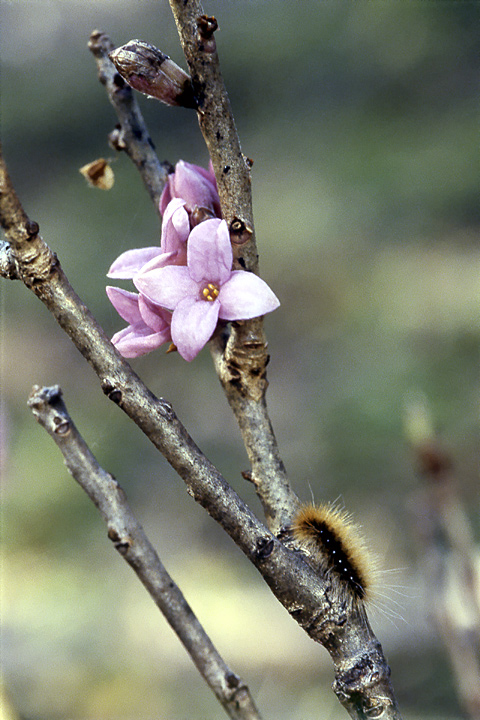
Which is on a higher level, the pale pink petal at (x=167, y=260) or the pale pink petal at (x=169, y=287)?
the pale pink petal at (x=167, y=260)

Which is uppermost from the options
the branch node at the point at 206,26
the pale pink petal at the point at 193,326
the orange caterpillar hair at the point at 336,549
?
the branch node at the point at 206,26

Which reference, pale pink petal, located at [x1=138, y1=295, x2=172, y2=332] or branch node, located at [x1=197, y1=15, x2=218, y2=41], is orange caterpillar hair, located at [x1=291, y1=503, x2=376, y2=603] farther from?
branch node, located at [x1=197, y1=15, x2=218, y2=41]

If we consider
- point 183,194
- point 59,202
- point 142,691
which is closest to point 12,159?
point 59,202

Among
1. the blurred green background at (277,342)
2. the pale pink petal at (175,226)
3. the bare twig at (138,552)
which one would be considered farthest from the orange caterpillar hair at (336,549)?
the blurred green background at (277,342)

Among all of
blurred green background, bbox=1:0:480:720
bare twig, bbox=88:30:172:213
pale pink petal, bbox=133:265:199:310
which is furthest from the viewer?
blurred green background, bbox=1:0:480:720

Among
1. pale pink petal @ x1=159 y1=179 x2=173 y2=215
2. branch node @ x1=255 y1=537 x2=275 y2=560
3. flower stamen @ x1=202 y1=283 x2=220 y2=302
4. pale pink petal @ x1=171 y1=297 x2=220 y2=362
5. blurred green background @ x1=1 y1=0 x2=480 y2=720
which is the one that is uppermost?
blurred green background @ x1=1 y1=0 x2=480 y2=720

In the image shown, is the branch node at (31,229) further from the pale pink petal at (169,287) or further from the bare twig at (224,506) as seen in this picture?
the pale pink petal at (169,287)

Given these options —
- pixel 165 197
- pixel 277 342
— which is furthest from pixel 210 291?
pixel 277 342

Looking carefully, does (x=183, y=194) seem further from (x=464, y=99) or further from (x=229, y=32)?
(x=229, y=32)

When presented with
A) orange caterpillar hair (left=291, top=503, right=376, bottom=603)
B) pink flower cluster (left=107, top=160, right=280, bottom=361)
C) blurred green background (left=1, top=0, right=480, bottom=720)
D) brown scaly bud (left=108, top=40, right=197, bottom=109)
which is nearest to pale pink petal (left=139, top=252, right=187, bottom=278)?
pink flower cluster (left=107, top=160, right=280, bottom=361)

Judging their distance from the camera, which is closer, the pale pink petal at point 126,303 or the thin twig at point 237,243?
the thin twig at point 237,243
